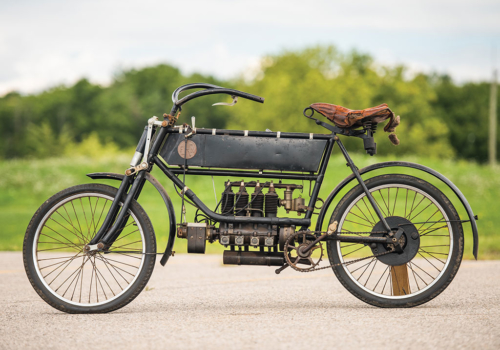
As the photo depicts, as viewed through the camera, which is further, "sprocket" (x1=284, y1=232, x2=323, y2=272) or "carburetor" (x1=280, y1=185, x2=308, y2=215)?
"carburetor" (x1=280, y1=185, x2=308, y2=215)

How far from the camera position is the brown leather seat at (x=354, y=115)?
4770 millimetres

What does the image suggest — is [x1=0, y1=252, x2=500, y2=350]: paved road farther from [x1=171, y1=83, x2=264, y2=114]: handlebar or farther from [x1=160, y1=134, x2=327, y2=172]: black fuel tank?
[x1=171, y1=83, x2=264, y2=114]: handlebar

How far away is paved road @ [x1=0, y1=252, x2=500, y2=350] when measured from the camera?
12.1 feet

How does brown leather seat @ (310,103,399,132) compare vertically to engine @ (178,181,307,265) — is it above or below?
above

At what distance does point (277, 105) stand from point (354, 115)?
144 feet

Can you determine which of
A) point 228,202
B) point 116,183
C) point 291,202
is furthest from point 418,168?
point 116,183

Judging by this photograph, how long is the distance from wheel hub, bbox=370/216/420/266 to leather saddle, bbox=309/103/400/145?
26.8 inches

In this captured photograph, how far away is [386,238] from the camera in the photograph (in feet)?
15.9

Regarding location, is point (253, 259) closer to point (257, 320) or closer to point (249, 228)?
point (249, 228)

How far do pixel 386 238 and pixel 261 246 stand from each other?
1040 millimetres

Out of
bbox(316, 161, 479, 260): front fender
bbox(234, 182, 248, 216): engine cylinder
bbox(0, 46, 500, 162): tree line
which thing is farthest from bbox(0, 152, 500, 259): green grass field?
bbox(0, 46, 500, 162): tree line

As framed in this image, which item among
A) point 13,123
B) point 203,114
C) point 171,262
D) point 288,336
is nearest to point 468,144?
point 203,114

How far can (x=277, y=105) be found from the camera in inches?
1905

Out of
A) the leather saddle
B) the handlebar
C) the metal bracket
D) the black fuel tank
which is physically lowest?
the metal bracket
